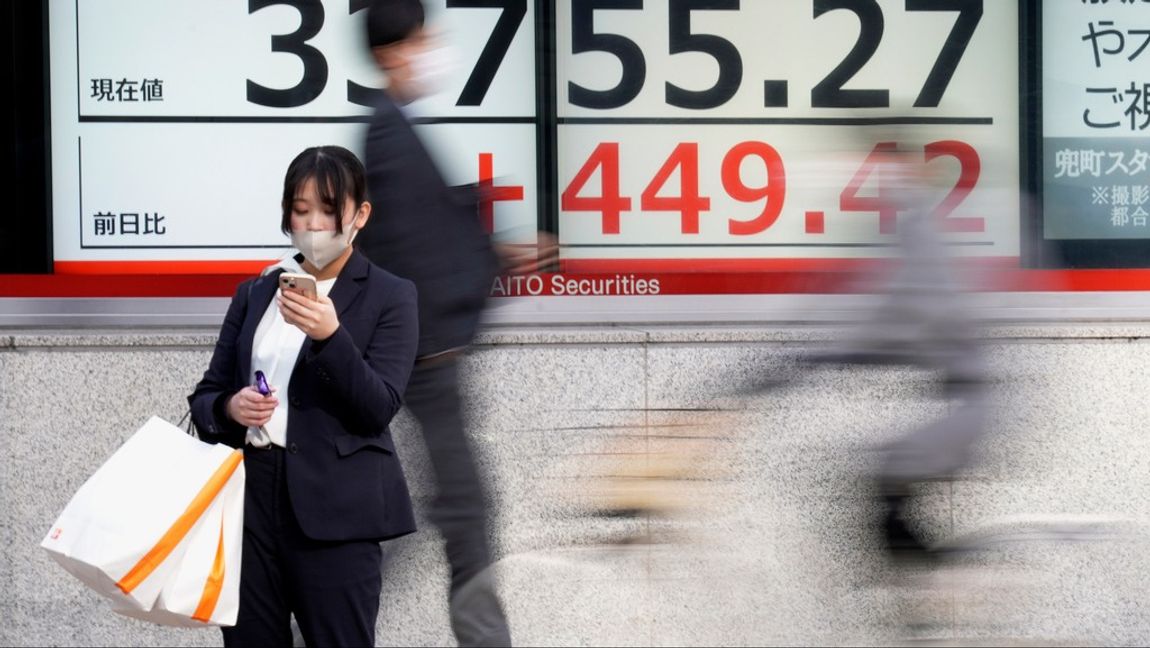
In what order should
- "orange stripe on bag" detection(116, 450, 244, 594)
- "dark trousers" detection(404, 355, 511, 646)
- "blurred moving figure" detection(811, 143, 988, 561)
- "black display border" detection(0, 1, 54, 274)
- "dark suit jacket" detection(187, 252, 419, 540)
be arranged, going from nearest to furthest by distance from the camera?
"orange stripe on bag" detection(116, 450, 244, 594) < "dark suit jacket" detection(187, 252, 419, 540) < "blurred moving figure" detection(811, 143, 988, 561) < "dark trousers" detection(404, 355, 511, 646) < "black display border" detection(0, 1, 54, 274)

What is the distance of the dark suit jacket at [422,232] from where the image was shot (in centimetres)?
383

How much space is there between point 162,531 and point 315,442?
0.41 m

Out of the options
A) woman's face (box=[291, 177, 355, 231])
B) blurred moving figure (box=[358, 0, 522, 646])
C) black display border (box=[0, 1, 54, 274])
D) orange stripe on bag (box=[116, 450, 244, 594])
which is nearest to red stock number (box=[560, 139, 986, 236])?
blurred moving figure (box=[358, 0, 522, 646])

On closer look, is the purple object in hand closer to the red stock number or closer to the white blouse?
the white blouse

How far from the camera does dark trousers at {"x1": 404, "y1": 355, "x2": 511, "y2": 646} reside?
3.93 metres

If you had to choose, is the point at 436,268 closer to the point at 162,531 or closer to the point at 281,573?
the point at 281,573

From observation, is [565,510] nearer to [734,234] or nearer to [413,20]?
[734,234]

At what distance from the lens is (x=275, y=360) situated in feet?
10.3

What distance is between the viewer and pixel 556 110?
5.61 m

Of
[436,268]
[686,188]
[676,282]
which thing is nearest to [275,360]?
[436,268]

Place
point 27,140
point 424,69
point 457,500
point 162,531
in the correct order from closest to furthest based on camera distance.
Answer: point 162,531, point 457,500, point 424,69, point 27,140

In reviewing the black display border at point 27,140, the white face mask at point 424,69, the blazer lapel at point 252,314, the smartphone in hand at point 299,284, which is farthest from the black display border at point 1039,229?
the black display border at point 27,140

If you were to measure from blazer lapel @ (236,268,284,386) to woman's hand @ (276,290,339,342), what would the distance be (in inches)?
10.2

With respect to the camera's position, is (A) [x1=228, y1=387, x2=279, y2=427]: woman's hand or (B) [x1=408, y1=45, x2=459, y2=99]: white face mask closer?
(A) [x1=228, y1=387, x2=279, y2=427]: woman's hand
